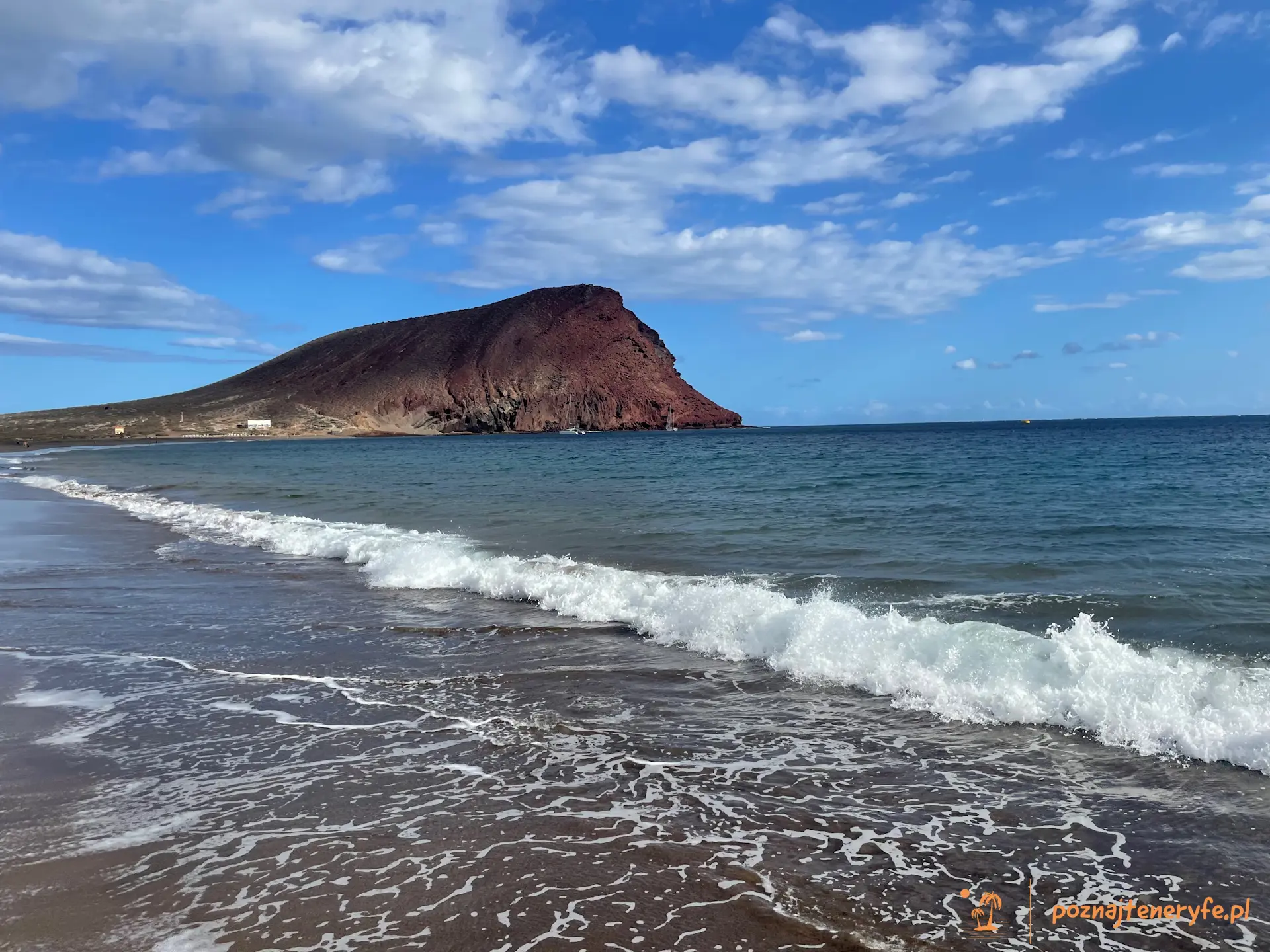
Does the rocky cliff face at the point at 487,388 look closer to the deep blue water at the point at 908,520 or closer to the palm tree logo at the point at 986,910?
the deep blue water at the point at 908,520

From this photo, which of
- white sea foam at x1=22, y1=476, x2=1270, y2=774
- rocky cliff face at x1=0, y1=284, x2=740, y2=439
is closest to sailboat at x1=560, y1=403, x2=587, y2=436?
rocky cliff face at x1=0, y1=284, x2=740, y2=439

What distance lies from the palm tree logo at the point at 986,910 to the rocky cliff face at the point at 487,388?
14220 cm

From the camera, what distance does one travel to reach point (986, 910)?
386cm

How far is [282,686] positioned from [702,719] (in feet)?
12.6

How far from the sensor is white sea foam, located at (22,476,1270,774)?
20.4ft

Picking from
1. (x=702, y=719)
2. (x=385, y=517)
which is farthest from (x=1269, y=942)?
(x=385, y=517)

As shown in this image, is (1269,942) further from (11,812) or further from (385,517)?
(385,517)

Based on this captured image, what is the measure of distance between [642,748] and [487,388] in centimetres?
14505

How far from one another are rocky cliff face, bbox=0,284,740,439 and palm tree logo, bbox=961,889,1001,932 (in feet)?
467

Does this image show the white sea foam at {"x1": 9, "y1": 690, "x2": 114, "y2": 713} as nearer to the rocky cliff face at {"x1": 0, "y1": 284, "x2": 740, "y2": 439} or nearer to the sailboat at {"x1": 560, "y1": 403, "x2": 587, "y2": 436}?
the sailboat at {"x1": 560, "y1": 403, "x2": 587, "y2": 436}

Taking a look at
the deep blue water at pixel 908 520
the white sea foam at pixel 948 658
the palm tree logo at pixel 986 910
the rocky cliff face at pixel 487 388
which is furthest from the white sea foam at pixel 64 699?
the rocky cliff face at pixel 487 388

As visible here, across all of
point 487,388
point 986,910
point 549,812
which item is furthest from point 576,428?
point 986,910

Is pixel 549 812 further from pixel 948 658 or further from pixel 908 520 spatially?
pixel 908 520

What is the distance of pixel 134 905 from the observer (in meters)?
3.85
